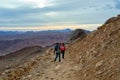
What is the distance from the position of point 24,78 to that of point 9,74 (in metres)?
3.33

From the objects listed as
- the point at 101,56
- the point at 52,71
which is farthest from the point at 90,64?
the point at 52,71

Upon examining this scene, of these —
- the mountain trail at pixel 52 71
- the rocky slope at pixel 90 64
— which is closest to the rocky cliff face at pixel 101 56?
the rocky slope at pixel 90 64

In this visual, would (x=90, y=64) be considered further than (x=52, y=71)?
No

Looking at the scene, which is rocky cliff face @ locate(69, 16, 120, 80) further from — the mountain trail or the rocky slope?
the mountain trail

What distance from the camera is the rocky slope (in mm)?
22203

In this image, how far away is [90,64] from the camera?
25109mm

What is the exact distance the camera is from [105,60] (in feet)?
77.2

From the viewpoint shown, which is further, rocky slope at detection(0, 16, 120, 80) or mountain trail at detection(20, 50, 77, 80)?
mountain trail at detection(20, 50, 77, 80)

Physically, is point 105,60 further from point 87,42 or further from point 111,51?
point 87,42

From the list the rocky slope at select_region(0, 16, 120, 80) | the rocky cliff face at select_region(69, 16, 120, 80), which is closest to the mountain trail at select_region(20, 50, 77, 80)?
the rocky slope at select_region(0, 16, 120, 80)

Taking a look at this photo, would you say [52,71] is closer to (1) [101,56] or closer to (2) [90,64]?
(2) [90,64]

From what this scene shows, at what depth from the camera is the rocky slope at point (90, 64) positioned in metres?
22.2

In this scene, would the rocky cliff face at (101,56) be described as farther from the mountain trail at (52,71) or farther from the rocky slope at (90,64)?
the mountain trail at (52,71)

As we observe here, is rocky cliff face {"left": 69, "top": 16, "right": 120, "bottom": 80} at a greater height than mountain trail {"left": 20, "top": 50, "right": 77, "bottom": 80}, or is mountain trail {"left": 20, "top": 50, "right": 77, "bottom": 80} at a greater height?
rocky cliff face {"left": 69, "top": 16, "right": 120, "bottom": 80}
